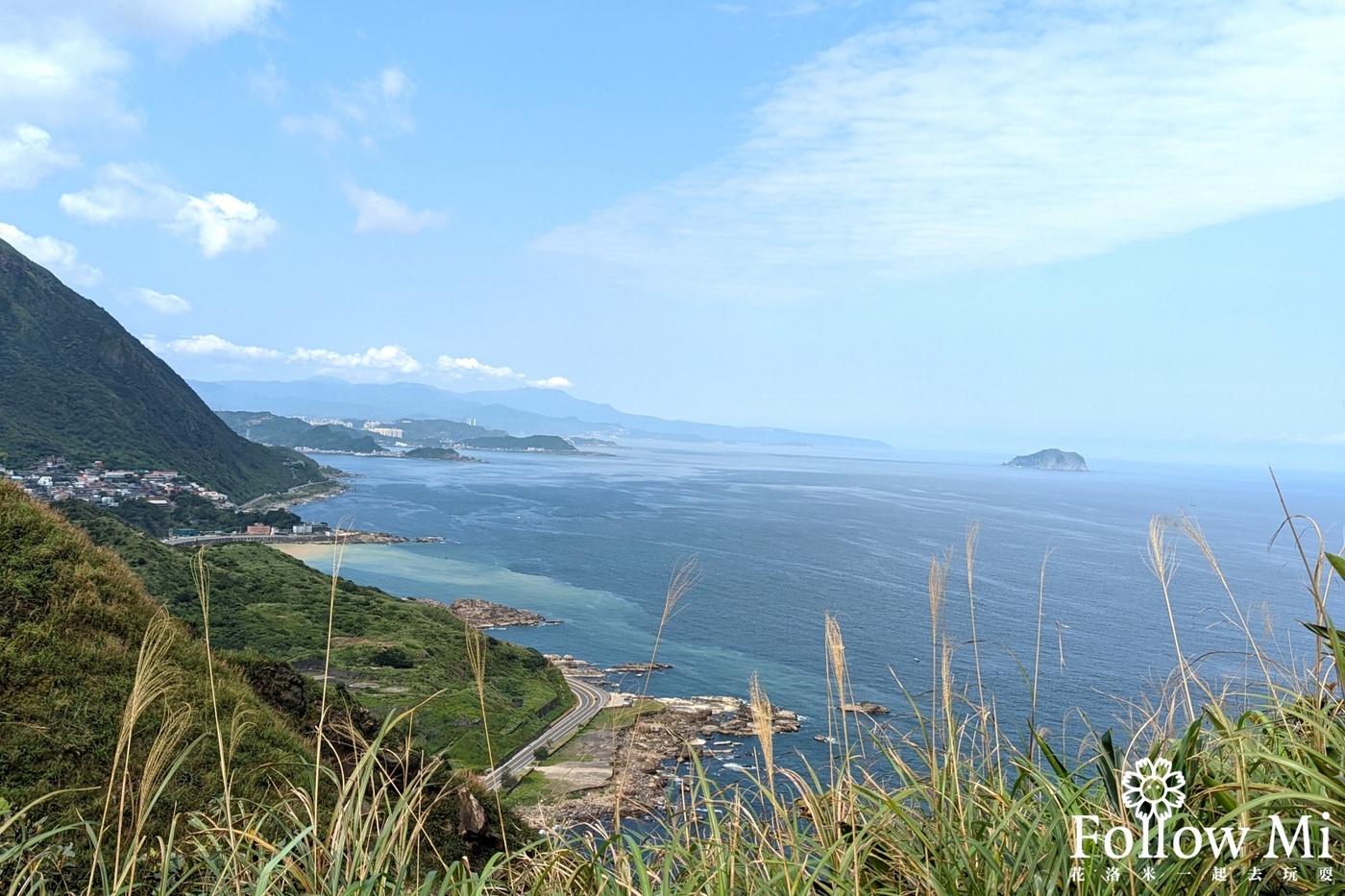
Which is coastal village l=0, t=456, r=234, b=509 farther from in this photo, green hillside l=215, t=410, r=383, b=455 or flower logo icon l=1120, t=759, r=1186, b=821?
green hillside l=215, t=410, r=383, b=455

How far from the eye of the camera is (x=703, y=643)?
3841 cm

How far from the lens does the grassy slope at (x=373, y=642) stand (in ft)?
87.5

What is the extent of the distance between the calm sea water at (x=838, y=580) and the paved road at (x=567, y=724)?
7.89ft

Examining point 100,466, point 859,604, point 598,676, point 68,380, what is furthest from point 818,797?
point 68,380

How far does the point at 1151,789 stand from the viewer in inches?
76.9

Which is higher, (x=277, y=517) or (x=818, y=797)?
(x=818, y=797)

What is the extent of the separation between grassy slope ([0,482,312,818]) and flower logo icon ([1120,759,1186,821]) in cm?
418

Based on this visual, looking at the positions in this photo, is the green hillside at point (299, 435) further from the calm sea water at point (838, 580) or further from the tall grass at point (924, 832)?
the tall grass at point (924, 832)

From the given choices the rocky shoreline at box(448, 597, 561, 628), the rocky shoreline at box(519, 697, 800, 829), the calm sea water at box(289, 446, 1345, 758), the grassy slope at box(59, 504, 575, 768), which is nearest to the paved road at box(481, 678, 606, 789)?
the grassy slope at box(59, 504, 575, 768)

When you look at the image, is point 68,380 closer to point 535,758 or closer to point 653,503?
point 653,503

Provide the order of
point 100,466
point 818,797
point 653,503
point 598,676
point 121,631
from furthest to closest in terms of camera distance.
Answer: point 653,503 < point 100,466 < point 598,676 < point 121,631 < point 818,797

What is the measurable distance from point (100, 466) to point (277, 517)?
15.7 metres

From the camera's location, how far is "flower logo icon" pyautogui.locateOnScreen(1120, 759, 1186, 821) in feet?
6.25

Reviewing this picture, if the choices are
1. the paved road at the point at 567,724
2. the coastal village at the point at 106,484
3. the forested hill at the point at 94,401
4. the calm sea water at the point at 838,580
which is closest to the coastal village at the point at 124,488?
the coastal village at the point at 106,484
